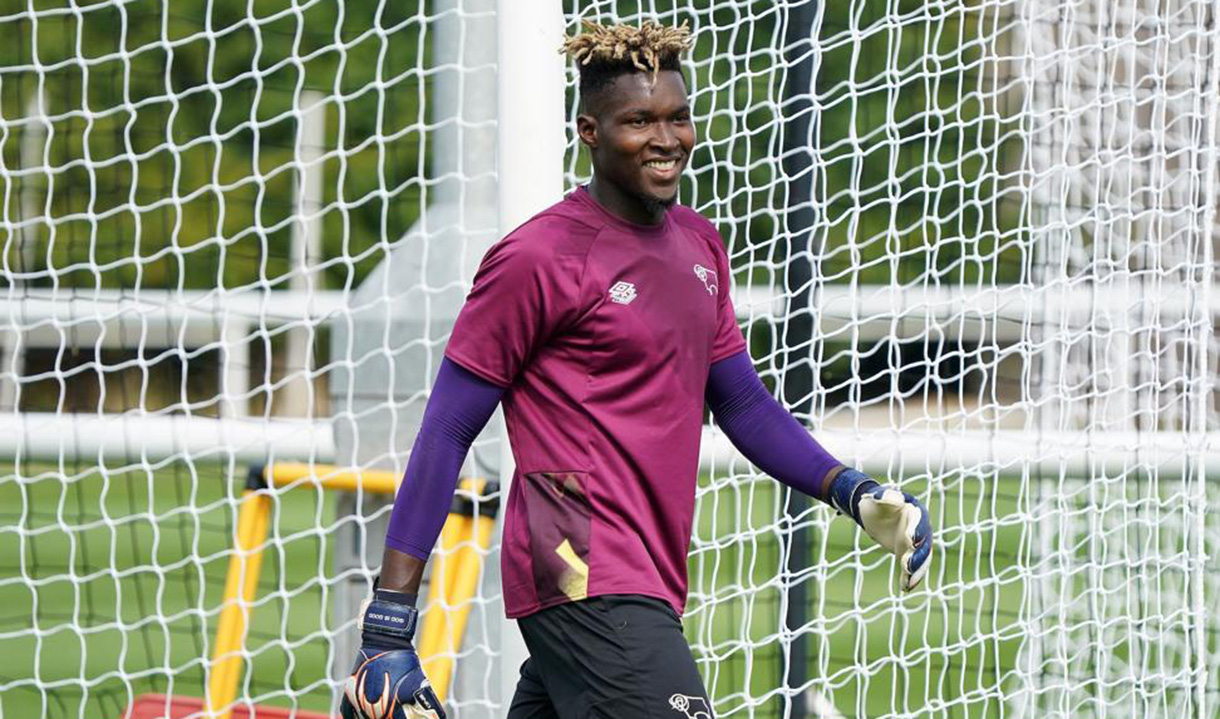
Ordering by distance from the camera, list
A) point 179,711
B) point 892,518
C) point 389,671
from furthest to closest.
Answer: point 179,711, point 892,518, point 389,671

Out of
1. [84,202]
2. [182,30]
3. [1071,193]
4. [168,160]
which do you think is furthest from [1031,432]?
[84,202]

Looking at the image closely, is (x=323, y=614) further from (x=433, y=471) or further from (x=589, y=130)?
(x=589, y=130)

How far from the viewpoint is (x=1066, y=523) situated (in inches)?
200

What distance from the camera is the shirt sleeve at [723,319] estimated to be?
3.11 metres

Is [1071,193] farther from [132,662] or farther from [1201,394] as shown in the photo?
[132,662]

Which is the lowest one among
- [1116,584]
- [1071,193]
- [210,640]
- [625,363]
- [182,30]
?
[210,640]

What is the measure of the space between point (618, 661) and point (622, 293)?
592 mm

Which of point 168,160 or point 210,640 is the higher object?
point 168,160

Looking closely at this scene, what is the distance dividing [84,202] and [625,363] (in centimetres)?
1353

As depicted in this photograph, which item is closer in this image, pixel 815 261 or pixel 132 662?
pixel 815 261

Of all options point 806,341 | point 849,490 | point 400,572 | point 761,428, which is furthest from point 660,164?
point 806,341

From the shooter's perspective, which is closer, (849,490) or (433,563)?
(849,490)

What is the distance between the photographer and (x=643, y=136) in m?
2.85

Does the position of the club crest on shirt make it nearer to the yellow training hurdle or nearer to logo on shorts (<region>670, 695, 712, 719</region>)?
logo on shorts (<region>670, 695, 712, 719</region>)
